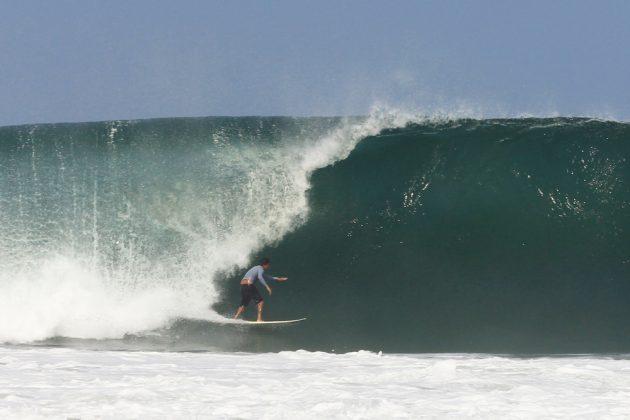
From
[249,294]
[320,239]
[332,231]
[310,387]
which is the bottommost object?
[310,387]

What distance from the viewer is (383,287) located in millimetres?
10711

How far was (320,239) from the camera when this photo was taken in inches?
455

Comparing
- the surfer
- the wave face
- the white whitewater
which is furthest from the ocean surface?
the surfer

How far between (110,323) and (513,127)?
6.50 metres

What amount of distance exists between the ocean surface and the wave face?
3 centimetres

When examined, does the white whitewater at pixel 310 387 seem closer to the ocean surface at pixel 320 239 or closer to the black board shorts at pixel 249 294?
the ocean surface at pixel 320 239

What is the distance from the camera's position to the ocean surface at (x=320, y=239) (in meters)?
9.51

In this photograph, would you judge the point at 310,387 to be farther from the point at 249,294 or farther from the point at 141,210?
the point at 141,210

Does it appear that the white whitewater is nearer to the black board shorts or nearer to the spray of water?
the black board shorts

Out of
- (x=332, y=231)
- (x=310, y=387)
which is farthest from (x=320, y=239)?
(x=310, y=387)

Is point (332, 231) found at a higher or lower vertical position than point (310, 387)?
higher

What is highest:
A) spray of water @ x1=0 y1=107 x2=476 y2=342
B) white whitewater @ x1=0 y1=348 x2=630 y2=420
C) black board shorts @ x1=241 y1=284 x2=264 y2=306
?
spray of water @ x1=0 y1=107 x2=476 y2=342

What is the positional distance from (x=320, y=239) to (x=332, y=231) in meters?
0.21

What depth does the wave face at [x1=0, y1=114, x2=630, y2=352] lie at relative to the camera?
1002 cm
